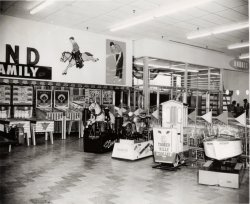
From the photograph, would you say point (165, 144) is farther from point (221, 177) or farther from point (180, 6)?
point (180, 6)

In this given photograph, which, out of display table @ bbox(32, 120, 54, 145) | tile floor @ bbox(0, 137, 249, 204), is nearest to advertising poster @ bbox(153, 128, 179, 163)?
tile floor @ bbox(0, 137, 249, 204)

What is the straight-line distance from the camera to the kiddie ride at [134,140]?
6684 millimetres

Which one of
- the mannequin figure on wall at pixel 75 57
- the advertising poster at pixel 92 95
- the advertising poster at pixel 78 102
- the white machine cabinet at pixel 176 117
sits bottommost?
the white machine cabinet at pixel 176 117

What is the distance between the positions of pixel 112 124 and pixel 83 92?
2698 mm

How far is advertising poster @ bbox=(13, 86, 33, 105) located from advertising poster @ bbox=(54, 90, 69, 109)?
1.03 m

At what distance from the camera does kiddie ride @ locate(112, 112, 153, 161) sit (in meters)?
6.68

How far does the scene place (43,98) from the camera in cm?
1037

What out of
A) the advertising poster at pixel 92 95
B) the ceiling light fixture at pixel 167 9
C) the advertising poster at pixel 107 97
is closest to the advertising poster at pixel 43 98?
the advertising poster at pixel 92 95

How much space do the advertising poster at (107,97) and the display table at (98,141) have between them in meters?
3.82

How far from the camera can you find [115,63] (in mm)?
12008

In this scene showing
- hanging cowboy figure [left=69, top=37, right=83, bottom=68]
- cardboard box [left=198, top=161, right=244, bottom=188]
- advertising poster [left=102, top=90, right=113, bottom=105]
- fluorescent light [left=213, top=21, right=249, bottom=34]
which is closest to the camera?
cardboard box [left=198, top=161, right=244, bottom=188]

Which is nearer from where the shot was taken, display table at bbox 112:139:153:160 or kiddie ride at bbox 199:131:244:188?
kiddie ride at bbox 199:131:244:188

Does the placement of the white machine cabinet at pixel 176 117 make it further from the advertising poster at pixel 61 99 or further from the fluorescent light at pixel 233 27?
the advertising poster at pixel 61 99

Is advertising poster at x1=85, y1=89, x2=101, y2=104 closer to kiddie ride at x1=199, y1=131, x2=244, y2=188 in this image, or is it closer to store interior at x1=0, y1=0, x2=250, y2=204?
store interior at x1=0, y1=0, x2=250, y2=204
